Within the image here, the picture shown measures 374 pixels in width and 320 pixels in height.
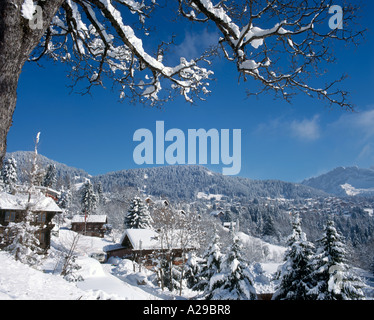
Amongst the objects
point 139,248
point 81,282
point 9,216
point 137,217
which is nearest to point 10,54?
point 81,282

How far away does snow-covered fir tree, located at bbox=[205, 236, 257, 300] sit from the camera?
13.1 m

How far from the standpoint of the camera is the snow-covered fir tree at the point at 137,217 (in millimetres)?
47531

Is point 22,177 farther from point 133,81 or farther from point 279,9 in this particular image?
point 279,9

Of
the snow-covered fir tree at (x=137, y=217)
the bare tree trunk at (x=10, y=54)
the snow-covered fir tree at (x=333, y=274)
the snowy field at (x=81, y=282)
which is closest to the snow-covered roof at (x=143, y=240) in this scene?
the snowy field at (x=81, y=282)

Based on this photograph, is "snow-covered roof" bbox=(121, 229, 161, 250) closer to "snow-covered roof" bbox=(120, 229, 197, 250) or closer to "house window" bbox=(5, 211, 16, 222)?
"snow-covered roof" bbox=(120, 229, 197, 250)

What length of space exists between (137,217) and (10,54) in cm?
4804

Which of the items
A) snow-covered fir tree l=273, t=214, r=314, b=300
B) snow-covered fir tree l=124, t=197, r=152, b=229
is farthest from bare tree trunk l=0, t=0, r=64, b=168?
snow-covered fir tree l=124, t=197, r=152, b=229

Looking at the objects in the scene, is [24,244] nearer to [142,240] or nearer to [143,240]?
[142,240]

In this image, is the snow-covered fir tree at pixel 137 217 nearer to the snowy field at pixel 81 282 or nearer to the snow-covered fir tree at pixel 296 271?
the snowy field at pixel 81 282

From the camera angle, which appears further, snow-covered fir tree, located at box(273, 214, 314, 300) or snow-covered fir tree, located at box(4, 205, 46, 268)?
snow-covered fir tree, located at box(273, 214, 314, 300)

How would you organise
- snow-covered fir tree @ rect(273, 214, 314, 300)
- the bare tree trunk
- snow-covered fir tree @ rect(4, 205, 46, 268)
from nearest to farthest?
the bare tree trunk, snow-covered fir tree @ rect(4, 205, 46, 268), snow-covered fir tree @ rect(273, 214, 314, 300)

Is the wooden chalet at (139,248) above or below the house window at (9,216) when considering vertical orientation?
below

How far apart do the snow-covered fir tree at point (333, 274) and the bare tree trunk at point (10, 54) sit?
41.8ft

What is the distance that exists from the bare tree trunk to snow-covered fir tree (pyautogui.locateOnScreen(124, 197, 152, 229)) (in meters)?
47.8
